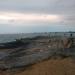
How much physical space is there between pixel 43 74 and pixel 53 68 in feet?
6.42

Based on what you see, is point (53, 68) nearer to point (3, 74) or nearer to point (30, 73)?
point (30, 73)

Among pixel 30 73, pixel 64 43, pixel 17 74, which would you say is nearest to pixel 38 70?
pixel 30 73

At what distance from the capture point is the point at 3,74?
1458cm

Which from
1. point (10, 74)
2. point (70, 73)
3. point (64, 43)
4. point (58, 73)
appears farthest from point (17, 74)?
point (64, 43)

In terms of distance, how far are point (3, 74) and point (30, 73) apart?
2087 millimetres

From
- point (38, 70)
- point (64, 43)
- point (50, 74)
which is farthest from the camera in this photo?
point (64, 43)

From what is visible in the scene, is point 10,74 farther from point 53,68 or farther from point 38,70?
point 53,68

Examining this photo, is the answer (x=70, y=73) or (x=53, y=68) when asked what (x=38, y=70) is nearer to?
(x=53, y=68)

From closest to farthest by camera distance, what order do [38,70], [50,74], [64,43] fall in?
[50,74], [38,70], [64,43]

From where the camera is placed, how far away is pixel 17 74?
46.8 ft

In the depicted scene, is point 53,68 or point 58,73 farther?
A: point 53,68

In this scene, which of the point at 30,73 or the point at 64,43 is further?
the point at 64,43

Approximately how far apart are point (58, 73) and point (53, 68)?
5.65ft

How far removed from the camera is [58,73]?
14.3m
